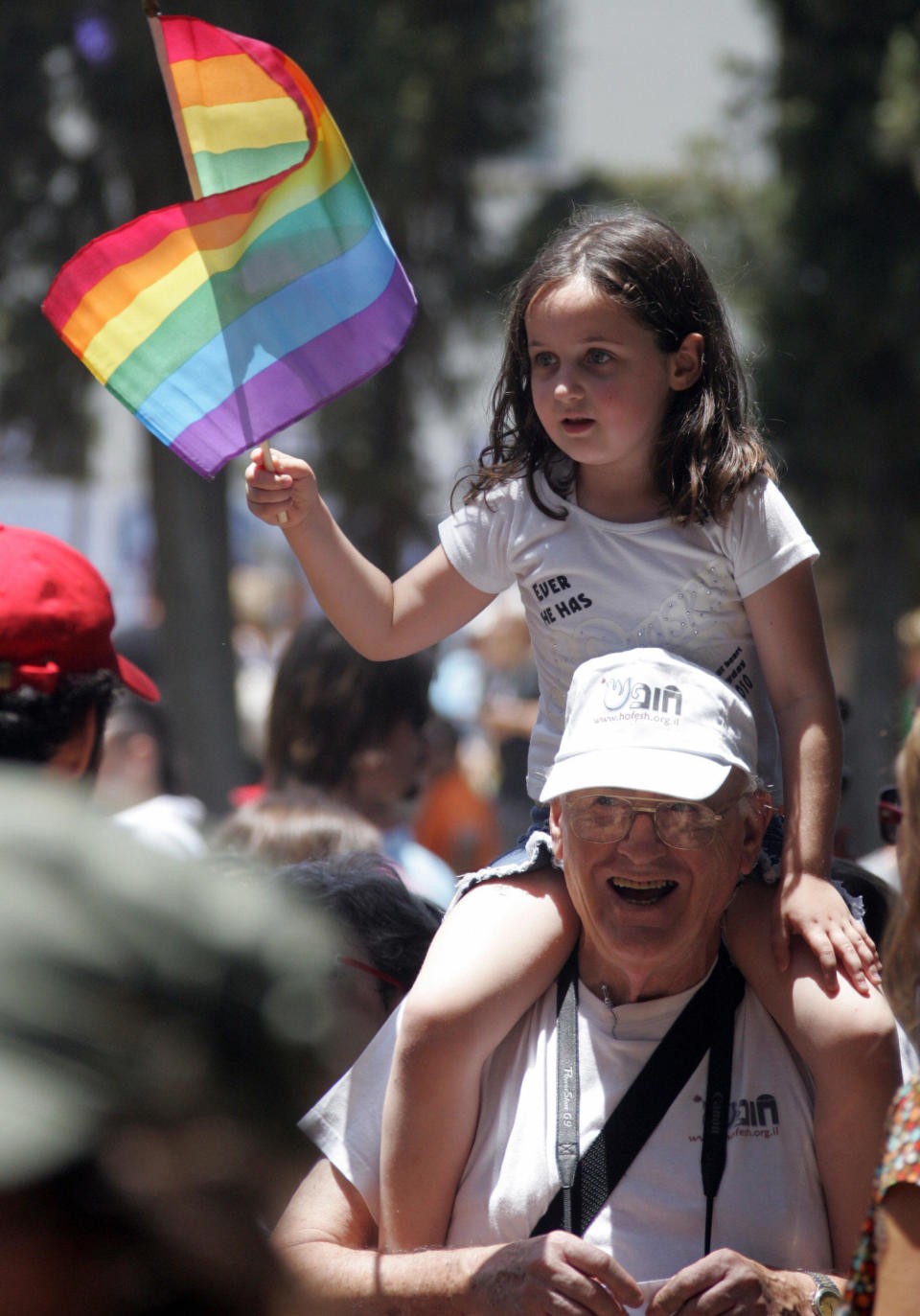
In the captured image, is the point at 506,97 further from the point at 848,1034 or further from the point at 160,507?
the point at 848,1034

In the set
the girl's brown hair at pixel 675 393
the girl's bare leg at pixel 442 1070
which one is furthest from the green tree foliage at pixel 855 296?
the girl's bare leg at pixel 442 1070

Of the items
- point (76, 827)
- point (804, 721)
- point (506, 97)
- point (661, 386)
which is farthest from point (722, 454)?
point (506, 97)

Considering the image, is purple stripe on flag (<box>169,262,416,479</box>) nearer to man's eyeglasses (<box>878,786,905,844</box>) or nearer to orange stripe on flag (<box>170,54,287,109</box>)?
orange stripe on flag (<box>170,54,287,109</box>)

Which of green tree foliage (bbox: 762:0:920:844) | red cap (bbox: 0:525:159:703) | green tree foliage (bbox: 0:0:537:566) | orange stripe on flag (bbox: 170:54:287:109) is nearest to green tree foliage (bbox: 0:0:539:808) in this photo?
green tree foliage (bbox: 0:0:537:566)

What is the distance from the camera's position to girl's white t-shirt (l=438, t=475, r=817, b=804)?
2404 mm

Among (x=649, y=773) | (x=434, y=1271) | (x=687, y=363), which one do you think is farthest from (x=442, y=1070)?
(x=687, y=363)

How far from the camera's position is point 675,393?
2.57 meters

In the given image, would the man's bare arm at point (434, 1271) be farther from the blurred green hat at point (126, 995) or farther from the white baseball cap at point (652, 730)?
the blurred green hat at point (126, 995)

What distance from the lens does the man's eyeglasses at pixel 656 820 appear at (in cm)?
234

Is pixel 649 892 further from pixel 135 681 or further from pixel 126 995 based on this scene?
pixel 126 995

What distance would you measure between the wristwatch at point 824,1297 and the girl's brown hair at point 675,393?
114 centimetres

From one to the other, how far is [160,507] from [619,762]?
7.46m

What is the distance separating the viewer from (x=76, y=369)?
10258 millimetres

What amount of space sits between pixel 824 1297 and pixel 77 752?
1443 millimetres
